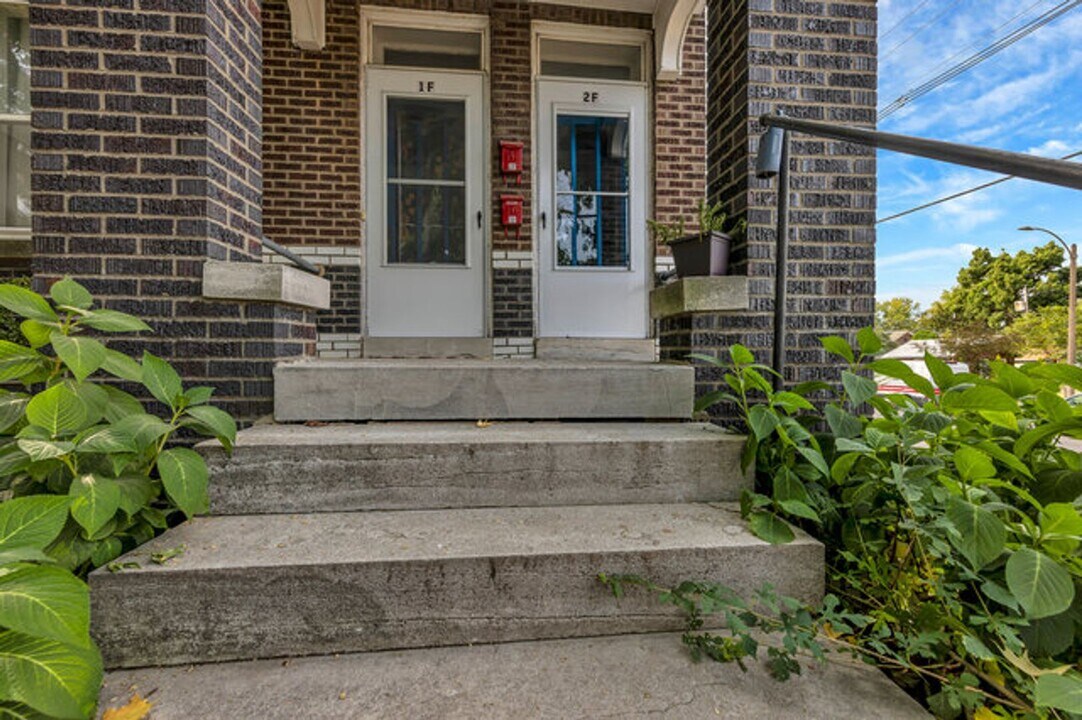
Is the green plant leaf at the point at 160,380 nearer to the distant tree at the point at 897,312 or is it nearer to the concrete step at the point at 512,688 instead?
the concrete step at the point at 512,688

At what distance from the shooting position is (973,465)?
1.18m

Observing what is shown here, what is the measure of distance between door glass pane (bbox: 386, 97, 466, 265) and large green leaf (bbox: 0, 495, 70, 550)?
9.94 ft

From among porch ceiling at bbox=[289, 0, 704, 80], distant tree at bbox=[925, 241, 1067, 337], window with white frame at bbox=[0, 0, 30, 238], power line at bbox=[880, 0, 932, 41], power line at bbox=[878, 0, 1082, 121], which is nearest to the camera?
window with white frame at bbox=[0, 0, 30, 238]

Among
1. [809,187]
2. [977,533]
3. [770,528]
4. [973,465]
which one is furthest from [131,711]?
[809,187]

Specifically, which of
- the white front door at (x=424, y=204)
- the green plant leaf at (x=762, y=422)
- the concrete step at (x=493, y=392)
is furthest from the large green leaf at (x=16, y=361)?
the white front door at (x=424, y=204)

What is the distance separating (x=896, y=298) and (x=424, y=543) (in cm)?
5495

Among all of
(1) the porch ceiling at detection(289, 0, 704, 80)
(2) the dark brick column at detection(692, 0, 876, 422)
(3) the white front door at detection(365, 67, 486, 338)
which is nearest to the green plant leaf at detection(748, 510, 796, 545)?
(2) the dark brick column at detection(692, 0, 876, 422)

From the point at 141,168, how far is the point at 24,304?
0.65 meters

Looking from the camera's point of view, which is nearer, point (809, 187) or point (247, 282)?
point (247, 282)

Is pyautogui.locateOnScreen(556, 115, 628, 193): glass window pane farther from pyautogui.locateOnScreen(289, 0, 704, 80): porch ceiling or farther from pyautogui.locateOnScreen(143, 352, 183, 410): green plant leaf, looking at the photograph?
pyautogui.locateOnScreen(143, 352, 183, 410): green plant leaf

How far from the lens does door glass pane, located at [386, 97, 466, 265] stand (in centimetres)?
385

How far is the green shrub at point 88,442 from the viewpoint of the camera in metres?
1.18

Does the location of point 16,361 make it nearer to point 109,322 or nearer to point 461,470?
point 109,322

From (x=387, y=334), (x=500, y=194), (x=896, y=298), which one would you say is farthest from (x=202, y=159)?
(x=896, y=298)
